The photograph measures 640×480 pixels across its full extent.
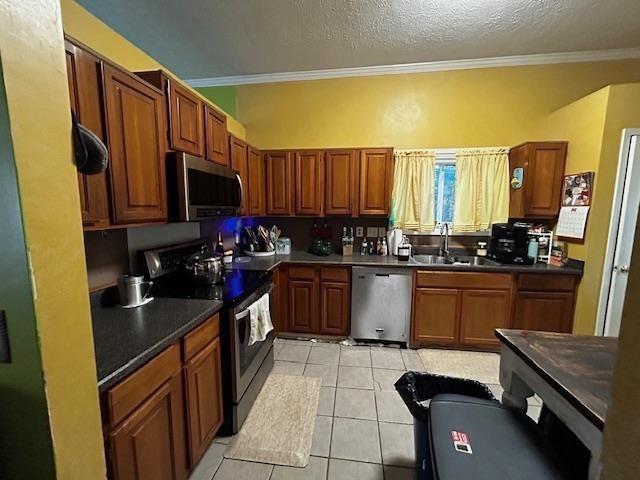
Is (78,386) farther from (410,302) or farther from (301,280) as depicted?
(410,302)

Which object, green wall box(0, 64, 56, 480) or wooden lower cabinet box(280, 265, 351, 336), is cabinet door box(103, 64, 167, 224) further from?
wooden lower cabinet box(280, 265, 351, 336)

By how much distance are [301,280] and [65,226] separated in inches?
94.2

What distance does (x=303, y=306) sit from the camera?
303 cm

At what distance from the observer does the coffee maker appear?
278 cm

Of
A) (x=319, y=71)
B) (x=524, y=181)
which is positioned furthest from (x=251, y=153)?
(x=524, y=181)

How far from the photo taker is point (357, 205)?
10.3 ft

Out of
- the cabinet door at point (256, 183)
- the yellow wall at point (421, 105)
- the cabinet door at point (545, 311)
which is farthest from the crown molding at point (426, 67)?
the cabinet door at point (545, 311)

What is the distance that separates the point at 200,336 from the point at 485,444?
1322mm

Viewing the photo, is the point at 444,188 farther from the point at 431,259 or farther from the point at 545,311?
the point at 545,311

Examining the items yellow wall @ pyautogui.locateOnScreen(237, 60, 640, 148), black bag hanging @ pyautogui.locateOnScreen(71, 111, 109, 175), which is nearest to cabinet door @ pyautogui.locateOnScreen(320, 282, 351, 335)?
yellow wall @ pyautogui.locateOnScreen(237, 60, 640, 148)

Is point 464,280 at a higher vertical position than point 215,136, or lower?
lower

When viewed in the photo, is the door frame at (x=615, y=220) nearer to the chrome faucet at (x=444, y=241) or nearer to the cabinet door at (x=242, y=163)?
the chrome faucet at (x=444, y=241)

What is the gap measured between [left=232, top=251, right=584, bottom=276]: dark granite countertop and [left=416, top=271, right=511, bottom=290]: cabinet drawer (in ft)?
0.17

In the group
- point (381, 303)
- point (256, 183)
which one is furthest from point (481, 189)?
point (256, 183)
